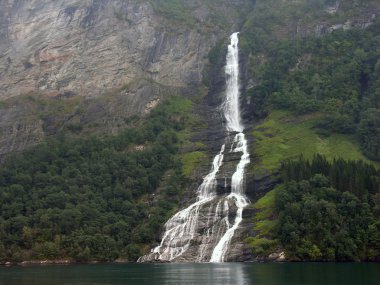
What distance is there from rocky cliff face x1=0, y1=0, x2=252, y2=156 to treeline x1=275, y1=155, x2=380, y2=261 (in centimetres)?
7448

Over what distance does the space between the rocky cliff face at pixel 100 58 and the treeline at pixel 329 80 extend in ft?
86.2

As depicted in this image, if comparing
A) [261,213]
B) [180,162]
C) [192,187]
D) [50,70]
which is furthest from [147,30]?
[261,213]

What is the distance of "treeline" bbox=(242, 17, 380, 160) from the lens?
134375mm

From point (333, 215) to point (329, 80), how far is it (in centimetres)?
7154

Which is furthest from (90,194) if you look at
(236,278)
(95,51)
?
(95,51)

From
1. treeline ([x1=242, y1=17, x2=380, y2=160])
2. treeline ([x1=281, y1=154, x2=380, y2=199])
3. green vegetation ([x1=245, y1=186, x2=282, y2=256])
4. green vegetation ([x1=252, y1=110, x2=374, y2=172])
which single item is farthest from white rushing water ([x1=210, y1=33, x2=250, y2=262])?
treeline ([x1=281, y1=154, x2=380, y2=199])

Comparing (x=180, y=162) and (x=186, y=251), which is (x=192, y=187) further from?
(x=186, y=251)

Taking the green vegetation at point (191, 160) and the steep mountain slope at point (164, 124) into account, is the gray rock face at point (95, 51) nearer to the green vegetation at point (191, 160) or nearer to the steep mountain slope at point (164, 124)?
the steep mountain slope at point (164, 124)

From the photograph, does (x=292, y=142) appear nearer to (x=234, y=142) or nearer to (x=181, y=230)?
(x=234, y=142)

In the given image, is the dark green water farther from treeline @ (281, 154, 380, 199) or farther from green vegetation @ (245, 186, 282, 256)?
treeline @ (281, 154, 380, 199)

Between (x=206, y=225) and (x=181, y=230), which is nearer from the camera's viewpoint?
(x=206, y=225)

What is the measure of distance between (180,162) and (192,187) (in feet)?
44.2

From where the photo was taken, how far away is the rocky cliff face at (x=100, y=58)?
6604 inches

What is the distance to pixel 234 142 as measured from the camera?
455 feet
